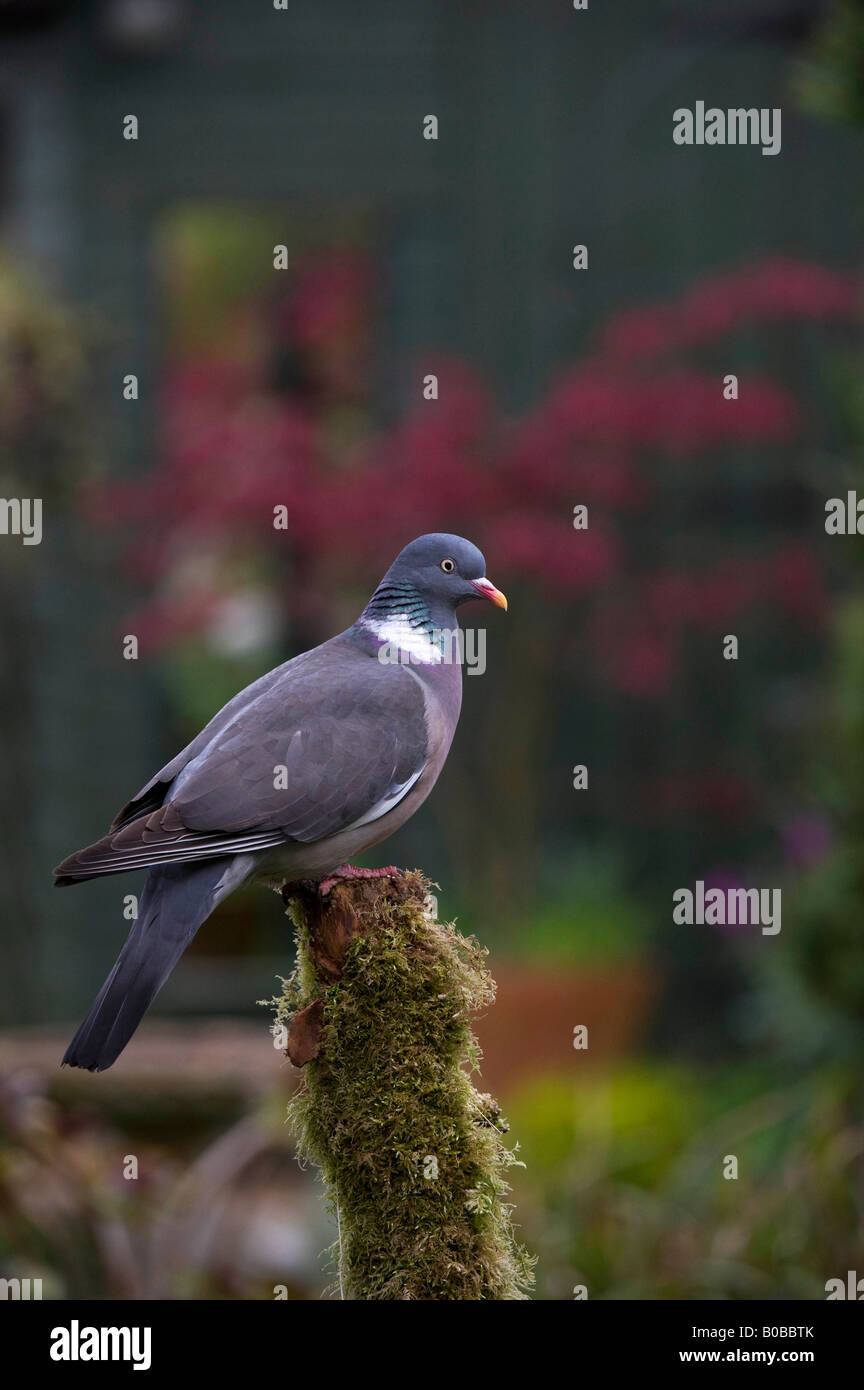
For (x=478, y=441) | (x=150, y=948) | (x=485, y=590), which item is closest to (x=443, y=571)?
(x=485, y=590)

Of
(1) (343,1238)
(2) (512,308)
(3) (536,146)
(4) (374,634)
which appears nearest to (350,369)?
(2) (512,308)

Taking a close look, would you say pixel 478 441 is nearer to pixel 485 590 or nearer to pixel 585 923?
pixel 585 923

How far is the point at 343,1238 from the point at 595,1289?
8.91 ft

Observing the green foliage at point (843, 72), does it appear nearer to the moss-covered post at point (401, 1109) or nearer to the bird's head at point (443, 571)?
the bird's head at point (443, 571)

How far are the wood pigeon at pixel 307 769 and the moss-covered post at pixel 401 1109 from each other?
0.57 ft

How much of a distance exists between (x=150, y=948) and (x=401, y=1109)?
1.43 ft

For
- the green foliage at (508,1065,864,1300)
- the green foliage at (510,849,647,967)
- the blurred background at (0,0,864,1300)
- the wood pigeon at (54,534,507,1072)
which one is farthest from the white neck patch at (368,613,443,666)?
the green foliage at (510,849,647,967)

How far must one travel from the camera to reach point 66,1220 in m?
4.56

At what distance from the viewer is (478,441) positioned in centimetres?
738

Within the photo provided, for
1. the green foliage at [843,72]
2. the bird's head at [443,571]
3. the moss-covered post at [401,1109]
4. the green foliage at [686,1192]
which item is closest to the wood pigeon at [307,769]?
the bird's head at [443,571]

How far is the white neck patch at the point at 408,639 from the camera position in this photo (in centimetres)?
278

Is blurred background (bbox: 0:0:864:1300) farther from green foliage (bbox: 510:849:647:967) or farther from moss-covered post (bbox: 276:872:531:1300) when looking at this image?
moss-covered post (bbox: 276:872:531:1300)

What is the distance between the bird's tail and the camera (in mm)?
2145

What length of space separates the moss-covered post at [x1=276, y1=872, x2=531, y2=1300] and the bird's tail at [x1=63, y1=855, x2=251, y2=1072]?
0.20 meters
